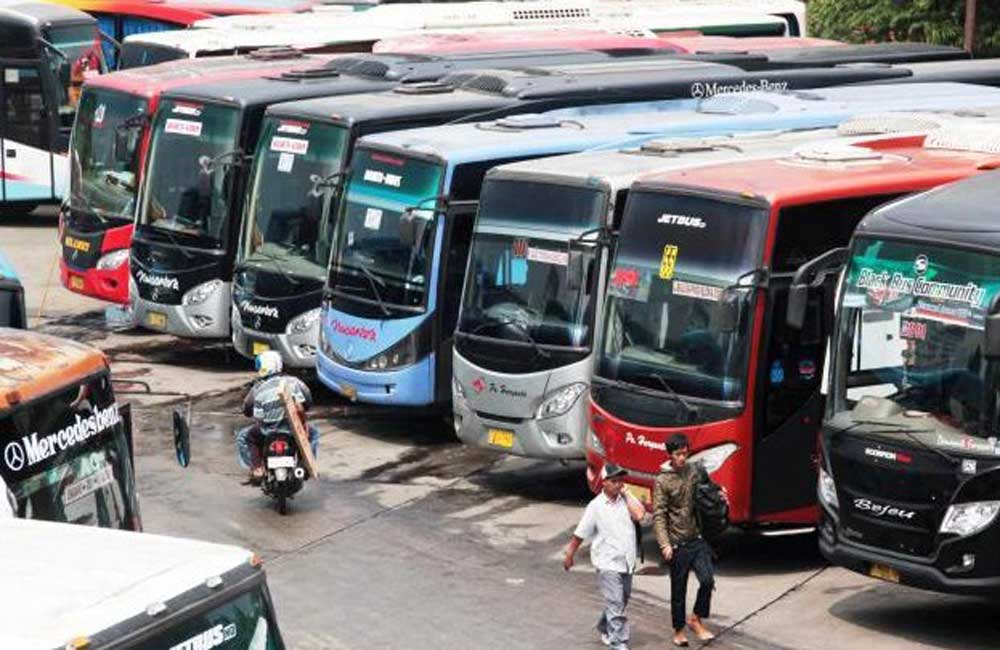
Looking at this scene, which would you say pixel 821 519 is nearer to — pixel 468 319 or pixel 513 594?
pixel 513 594

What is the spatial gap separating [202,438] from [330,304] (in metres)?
1.77

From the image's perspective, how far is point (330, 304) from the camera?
20938mm

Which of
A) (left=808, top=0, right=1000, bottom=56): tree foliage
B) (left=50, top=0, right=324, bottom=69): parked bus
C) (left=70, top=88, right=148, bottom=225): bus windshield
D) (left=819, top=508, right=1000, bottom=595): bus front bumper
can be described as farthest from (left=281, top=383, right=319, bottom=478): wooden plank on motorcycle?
(left=808, top=0, right=1000, bottom=56): tree foliage

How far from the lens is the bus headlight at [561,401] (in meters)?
18.1

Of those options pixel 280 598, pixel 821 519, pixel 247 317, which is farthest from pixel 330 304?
pixel 821 519

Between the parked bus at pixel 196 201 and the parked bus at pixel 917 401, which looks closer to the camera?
the parked bus at pixel 917 401

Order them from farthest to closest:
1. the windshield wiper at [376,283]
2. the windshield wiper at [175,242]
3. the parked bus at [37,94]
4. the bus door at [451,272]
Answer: the parked bus at [37,94] < the windshield wiper at [175,242] < the windshield wiper at [376,283] < the bus door at [451,272]

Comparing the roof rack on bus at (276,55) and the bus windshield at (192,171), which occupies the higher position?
the roof rack on bus at (276,55)

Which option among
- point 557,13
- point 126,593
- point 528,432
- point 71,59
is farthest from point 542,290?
point 557,13

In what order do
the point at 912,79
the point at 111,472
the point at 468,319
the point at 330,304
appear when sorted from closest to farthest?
1. the point at 111,472
2. the point at 468,319
3. the point at 330,304
4. the point at 912,79

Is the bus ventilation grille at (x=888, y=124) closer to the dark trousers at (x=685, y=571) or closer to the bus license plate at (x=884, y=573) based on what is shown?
the bus license plate at (x=884, y=573)

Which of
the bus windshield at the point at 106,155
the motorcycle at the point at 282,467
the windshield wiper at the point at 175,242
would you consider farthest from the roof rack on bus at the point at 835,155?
the bus windshield at the point at 106,155

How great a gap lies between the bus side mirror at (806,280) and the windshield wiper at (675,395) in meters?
0.94

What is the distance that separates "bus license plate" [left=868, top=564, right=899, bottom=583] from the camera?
1472 centimetres
